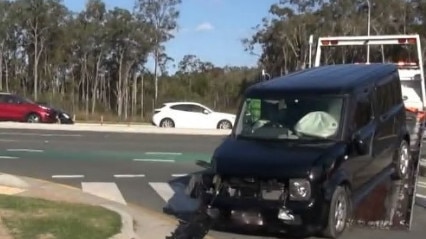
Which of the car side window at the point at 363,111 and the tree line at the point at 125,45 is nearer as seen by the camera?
the car side window at the point at 363,111

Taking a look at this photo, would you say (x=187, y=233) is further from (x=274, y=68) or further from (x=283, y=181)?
(x=274, y=68)

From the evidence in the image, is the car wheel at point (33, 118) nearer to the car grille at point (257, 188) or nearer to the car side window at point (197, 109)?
the car side window at point (197, 109)

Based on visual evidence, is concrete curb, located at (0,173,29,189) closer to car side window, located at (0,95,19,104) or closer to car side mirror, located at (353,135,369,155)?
car side mirror, located at (353,135,369,155)

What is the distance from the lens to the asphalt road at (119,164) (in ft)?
41.6

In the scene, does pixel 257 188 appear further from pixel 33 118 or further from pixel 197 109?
pixel 33 118

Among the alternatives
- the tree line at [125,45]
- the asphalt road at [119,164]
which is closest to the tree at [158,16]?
the tree line at [125,45]

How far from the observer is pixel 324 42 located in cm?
1750

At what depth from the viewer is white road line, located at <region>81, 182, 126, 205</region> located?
12713 millimetres

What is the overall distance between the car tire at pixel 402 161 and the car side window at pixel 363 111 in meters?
1.32

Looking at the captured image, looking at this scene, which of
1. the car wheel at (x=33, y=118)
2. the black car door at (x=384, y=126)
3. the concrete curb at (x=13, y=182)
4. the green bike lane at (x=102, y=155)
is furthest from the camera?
the car wheel at (x=33, y=118)

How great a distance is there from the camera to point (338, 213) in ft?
30.3

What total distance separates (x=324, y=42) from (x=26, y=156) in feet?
25.1

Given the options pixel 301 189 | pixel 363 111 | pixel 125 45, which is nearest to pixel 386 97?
pixel 363 111

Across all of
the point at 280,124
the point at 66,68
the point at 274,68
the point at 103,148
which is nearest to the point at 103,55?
the point at 66,68
